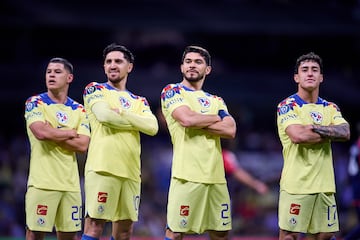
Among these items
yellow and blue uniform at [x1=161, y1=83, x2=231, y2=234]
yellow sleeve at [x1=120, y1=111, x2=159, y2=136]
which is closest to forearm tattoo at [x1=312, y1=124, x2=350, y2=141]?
yellow and blue uniform at [x1=161, y1=83, x2=231, y2=234]

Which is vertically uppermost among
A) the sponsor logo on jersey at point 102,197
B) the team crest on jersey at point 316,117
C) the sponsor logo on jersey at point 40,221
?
the team crest on jersey at point 316,117

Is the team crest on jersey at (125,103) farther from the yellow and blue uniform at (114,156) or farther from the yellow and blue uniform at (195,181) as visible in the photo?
the yellow and blue uniform at (195,181)

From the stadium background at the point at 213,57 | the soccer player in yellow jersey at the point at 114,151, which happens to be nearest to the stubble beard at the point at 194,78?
the soccer player in yellow jersey at the point at 114,151

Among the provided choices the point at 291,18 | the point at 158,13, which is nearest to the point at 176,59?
the point at 158,13

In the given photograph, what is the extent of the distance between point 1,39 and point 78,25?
67.5 inches

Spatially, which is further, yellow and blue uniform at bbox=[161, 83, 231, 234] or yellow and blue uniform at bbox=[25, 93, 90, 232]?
yellow and blue uniform at bbox=[25, 93, 90, 232]

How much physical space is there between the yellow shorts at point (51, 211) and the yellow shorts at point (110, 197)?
32 cm

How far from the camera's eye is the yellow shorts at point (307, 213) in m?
7.88

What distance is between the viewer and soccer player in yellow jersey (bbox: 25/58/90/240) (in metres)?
7.99

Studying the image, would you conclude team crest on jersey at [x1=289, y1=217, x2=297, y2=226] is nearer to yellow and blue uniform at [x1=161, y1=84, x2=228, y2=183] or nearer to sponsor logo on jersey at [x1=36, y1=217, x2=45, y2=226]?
yellow and blue uniform at [x1=161, y1=84, x2=228, y2=183]

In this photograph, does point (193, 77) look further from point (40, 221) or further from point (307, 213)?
point (40, 221)

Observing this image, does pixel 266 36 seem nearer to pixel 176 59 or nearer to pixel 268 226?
pixel 176 59

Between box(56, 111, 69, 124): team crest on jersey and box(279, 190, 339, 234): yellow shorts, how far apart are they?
87.4 inches

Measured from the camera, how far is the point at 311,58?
8141 mm
